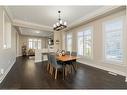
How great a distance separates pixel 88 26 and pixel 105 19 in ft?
3.99

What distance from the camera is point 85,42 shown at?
584cm

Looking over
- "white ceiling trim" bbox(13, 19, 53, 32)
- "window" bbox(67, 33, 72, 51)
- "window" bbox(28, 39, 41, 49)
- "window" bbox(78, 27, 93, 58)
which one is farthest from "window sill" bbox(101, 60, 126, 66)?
"window" bbox(28, 39, 41, 49)

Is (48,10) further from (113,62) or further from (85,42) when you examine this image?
(113,62)

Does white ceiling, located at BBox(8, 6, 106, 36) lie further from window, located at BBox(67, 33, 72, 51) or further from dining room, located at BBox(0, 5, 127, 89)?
window, located at BBox(67, 33, 72, 51)

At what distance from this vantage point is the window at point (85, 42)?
5.37m

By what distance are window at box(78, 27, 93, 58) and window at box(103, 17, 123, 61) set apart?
109cm

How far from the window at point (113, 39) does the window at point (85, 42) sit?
1.09 meters

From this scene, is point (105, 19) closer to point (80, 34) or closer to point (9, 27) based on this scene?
point (80, 34)

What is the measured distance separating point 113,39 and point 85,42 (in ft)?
6.64

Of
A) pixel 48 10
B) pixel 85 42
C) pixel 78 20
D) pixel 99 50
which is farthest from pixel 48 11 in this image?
pixel 99 50

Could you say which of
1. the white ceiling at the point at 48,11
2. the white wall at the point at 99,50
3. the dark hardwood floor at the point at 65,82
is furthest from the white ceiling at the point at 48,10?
the dark hardwood floor at the point at 65,82

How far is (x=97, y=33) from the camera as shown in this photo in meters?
4.73

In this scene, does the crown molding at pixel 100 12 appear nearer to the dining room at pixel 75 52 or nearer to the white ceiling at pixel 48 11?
the dining room at pixel 75 52
